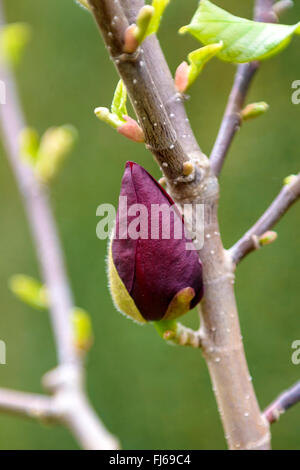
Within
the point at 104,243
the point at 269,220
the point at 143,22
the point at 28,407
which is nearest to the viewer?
the point at 143,22

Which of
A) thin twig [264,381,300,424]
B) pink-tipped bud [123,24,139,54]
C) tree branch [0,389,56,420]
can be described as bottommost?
tree branch [0,389,56,420]

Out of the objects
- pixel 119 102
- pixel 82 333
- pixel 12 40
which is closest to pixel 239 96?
pixel 119 102

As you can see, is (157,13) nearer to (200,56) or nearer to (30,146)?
(200,56)

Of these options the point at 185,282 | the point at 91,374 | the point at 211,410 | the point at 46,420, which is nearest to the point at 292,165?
the point at 211,410

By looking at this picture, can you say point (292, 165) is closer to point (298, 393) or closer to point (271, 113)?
point (271, 113)

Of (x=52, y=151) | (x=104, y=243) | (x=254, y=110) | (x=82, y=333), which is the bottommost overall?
(x=104, y=243)

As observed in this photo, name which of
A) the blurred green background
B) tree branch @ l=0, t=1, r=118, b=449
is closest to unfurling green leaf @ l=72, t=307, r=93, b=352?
tree branch @ l=0, t=1, r=118, b=449

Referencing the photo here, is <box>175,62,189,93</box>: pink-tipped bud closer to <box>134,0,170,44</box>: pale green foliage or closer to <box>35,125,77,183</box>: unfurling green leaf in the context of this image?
<box>134,0,170,44</box>: pale green foliage
